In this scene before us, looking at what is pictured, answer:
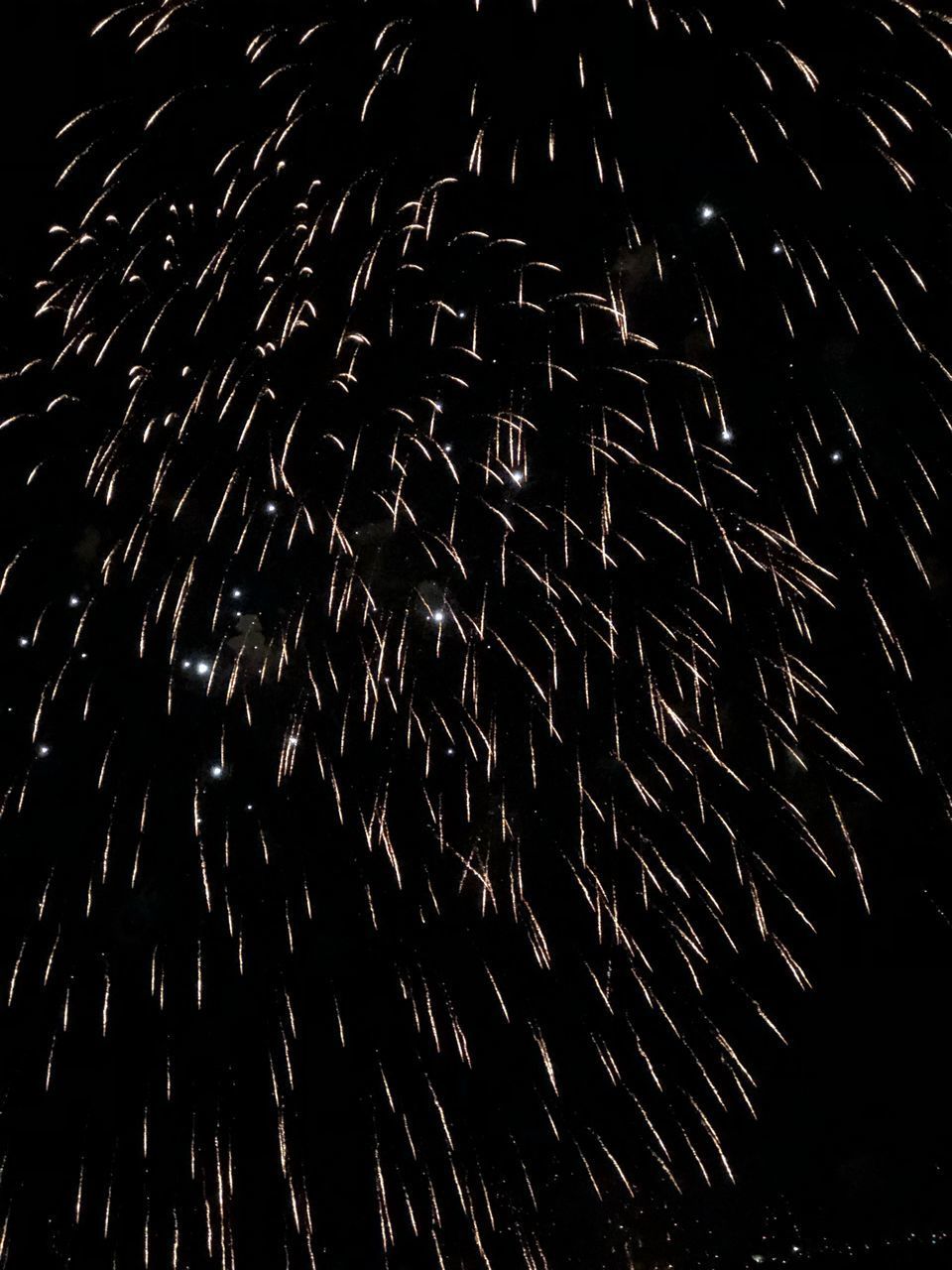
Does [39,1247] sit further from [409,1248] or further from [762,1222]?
[762,1222]

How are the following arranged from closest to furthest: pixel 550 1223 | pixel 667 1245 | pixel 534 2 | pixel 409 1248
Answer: pixel 534 2 → pixel 667 1245 → pixel 550 1223 → pixel 409 1248

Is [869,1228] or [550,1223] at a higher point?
[869,1228]

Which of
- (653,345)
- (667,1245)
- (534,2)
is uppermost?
(534,2)

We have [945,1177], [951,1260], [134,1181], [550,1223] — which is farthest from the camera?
[134,1181]

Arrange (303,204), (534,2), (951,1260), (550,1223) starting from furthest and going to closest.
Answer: (550,1223) < (951,1260) < (303,204) < (534,2)

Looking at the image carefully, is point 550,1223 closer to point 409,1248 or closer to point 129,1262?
point 409,1248

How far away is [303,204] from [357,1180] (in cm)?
2907

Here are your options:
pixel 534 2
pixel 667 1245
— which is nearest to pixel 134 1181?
pixel 667 1245

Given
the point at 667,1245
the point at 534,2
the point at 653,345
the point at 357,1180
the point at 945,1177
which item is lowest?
the point at 357,1180

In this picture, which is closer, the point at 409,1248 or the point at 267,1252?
the point at 267,1252

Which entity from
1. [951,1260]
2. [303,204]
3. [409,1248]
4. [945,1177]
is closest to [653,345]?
[303,204]

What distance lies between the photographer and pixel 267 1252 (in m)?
28.7

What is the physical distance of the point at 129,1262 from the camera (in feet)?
98.5

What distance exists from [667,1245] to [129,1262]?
19047 millimetres
